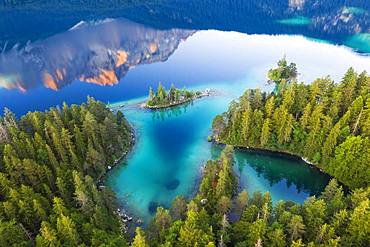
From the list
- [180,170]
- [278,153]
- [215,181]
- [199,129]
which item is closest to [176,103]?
[199,129]

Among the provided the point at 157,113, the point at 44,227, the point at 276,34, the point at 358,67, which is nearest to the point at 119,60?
the point at 157,113

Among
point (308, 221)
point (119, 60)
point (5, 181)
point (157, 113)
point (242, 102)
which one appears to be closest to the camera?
point (308, 221)

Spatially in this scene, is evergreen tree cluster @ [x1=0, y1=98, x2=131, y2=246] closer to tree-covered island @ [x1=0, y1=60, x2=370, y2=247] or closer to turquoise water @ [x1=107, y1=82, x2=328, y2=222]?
tree-covered island @ [x1=0, y1=60, x2=370, y2=247]

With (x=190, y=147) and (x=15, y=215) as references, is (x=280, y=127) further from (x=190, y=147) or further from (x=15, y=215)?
(x=15, y=215)

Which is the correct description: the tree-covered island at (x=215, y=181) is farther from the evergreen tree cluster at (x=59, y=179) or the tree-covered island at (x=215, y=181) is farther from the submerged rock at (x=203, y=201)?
the evergreen tree cluster at (x=59, y=179)

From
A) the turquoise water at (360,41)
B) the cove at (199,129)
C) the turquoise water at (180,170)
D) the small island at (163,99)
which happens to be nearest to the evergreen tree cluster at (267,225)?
the turquoise water at (180,170)

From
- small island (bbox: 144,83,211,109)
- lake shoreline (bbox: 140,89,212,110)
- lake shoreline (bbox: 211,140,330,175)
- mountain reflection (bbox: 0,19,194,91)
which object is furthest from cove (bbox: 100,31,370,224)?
mountain reflection (bbox: 0,19,194,91)
